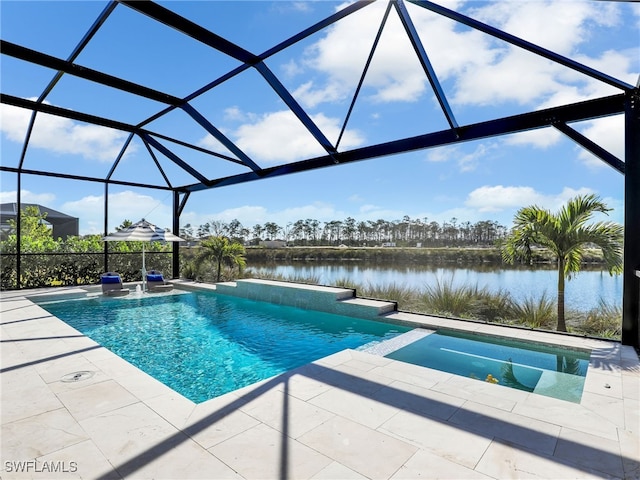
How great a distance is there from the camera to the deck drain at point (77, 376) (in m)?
3.67

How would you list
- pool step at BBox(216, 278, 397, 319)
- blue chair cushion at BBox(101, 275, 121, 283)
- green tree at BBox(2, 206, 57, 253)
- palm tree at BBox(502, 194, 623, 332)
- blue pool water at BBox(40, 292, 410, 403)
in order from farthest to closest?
green tree at BBox(2, 206, 57, 253)
blue chair cushion at BBox(101, 275, 121, 283)
pool step at BBox(216, 278, 397, 319)
palm tree at BBox(502, 194, 623, 332)
blue pool water at BBox(40, 292, 410, 403)

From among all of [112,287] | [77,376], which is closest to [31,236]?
[112,287]

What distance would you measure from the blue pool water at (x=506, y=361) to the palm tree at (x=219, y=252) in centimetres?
918

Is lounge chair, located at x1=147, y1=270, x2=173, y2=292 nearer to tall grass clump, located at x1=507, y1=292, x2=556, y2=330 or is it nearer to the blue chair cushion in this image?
the blue chair cushion

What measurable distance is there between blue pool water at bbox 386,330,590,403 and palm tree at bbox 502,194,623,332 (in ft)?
5.76

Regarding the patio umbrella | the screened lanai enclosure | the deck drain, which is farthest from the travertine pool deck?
the patio umbrella

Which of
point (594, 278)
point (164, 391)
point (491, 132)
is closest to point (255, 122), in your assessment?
point (491, 132)

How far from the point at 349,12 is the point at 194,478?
5329 mm

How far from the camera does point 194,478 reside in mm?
2104

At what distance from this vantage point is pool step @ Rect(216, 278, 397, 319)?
7375mm

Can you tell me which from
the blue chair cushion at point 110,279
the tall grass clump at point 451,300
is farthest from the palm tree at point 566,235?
the blue chair cushion at point 110,279

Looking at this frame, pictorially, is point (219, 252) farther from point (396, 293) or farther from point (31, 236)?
point (31, 236)

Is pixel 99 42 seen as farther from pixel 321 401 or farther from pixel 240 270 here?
pixel 240 270

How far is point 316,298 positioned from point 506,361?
14.5ft
